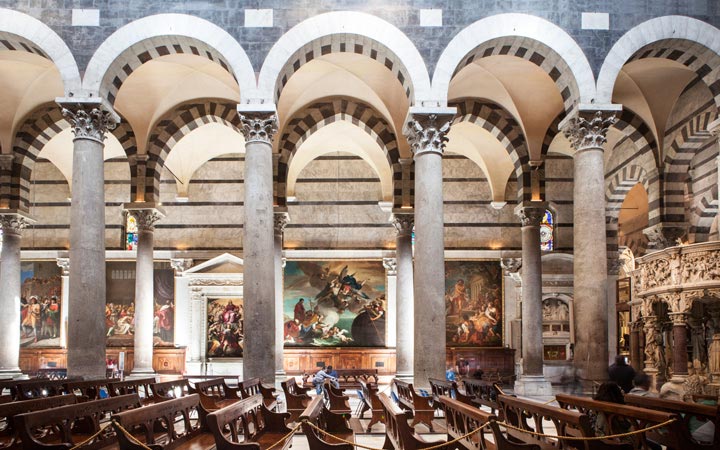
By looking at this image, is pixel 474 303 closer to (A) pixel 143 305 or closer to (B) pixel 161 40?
(A) pixel 143 305

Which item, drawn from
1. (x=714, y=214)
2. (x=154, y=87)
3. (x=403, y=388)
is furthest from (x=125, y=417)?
(x=714, y=214)

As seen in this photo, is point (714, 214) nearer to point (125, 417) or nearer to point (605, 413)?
point (605, 413)

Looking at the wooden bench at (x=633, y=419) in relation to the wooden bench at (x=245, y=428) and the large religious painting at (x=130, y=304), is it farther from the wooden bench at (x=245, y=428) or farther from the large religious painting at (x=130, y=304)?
the large religious painting at (x=130, y=304)

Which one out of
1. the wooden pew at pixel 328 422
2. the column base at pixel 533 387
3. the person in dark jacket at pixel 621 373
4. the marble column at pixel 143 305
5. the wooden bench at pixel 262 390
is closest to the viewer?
the wooden pew at pixel 328 422

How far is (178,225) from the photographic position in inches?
980

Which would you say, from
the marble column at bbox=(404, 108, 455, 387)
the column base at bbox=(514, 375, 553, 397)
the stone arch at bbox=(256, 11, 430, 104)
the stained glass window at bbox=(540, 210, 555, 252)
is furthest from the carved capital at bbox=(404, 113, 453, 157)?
the stained glass window at bbox=(540, 210, 555, 252)

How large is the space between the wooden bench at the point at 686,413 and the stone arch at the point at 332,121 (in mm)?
11513

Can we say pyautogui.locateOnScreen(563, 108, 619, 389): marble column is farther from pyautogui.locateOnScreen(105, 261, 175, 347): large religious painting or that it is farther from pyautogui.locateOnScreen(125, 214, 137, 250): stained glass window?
pyautogui.locateOnScreen(125, 214, 137, 250): stained glass window

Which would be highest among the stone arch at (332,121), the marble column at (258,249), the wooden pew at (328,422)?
the stone arch at (332,121)

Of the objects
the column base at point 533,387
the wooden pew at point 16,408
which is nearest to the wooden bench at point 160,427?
the wooden pew at point 16,408

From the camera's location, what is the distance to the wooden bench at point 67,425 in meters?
5.91

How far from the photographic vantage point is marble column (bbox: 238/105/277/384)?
1277 centimetres

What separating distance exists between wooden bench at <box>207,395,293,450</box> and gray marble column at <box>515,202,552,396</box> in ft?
33.1

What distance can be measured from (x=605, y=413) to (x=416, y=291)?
19.5ft
